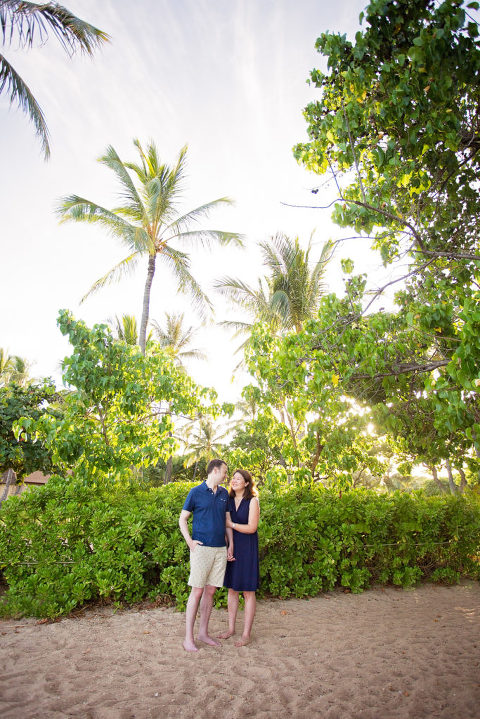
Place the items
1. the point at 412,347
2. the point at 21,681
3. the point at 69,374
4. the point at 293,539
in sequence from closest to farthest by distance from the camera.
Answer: the point at 21,681 < the point at 412,347 < the point at 293,539 < the point at 69,374

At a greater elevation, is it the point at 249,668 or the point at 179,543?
the point at 179,543

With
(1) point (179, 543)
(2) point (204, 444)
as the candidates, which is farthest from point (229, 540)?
(2) point (204, 444)

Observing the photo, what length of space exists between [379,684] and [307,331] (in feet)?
11.4

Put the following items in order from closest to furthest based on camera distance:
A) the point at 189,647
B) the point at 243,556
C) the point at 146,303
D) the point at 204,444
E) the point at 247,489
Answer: the point at 189,647 < the point at 243,556 < the point at 247,489 < the point at 146,303 < the point at 204,444

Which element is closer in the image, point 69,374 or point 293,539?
point 293,539

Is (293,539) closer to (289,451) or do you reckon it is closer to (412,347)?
(289,451)

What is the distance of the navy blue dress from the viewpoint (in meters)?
3.98

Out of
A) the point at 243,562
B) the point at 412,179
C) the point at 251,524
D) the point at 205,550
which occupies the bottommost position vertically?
the point at 243,562

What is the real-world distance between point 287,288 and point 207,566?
1160cm

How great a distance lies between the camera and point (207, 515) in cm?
390

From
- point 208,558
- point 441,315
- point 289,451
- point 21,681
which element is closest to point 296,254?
point 289,451

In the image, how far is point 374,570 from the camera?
6.55m

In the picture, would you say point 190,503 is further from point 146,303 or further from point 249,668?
point 146,303

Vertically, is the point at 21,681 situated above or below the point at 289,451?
below
